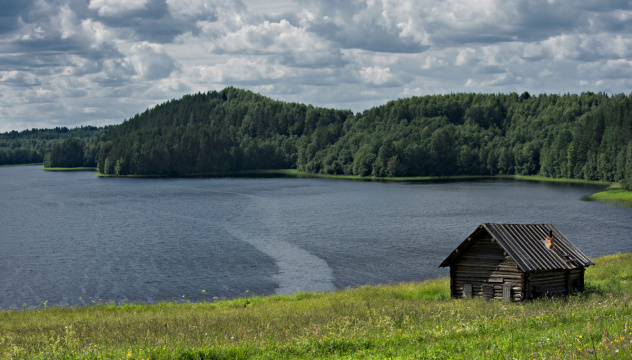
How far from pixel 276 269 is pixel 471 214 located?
142 ft

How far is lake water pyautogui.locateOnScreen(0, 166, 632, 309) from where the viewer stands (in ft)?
160

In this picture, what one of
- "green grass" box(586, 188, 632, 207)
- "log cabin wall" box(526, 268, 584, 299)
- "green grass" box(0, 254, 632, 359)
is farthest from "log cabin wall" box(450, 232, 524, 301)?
"green grass" box(586, 188, 632, 207)

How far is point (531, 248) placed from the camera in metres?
34.0

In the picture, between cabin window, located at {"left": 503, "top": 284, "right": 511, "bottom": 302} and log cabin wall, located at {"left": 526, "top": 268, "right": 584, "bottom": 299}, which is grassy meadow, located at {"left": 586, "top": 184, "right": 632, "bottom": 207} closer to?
log cabin wall, located at {"left": 526, "top": 268, "right": 584, "bottom": 299}

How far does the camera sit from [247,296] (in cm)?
4394

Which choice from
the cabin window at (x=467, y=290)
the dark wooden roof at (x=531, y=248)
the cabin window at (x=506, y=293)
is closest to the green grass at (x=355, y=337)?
the cabin window at (x=506, y=293)

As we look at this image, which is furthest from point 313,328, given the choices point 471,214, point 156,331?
point 471,214

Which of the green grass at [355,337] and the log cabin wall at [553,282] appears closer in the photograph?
the green grass at [355,337]

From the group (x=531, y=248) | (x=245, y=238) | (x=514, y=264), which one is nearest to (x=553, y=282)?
(x=531, y=248)

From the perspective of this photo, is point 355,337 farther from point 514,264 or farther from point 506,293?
point 514,264

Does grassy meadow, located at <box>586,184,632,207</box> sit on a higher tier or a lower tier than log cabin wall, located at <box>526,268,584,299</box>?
higher

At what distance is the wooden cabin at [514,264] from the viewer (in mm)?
33094

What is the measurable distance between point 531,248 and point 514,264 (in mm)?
1558

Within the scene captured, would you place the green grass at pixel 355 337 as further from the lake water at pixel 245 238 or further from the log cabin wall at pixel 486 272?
the lake water at pixel 245 238
